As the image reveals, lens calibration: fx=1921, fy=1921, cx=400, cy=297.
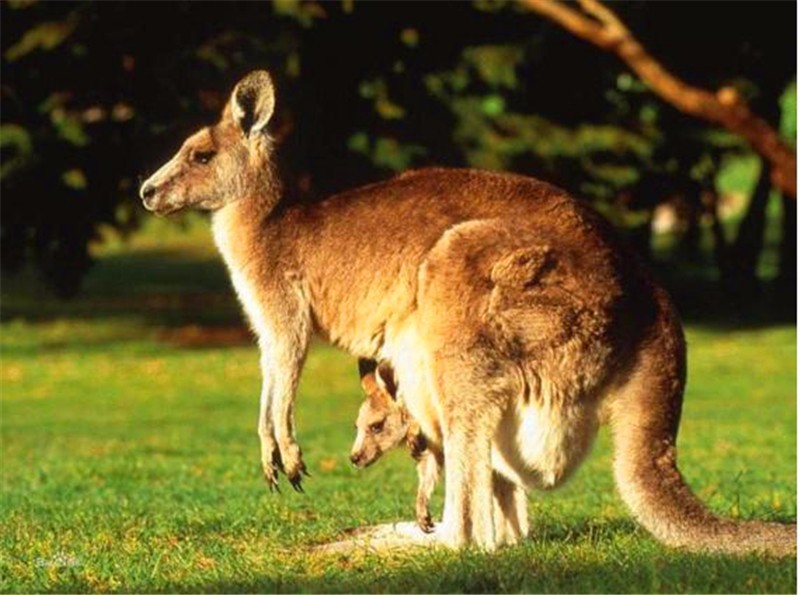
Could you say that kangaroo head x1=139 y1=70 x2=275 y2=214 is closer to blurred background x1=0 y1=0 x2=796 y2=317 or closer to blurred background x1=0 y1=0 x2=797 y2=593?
blurred background x1=0 y1=0 x2=797 y2=593

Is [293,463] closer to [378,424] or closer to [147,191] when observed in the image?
[378,424]

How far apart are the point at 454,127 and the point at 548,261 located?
21.0 meters

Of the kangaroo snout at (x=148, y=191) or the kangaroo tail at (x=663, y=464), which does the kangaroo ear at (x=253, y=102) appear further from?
the kangaroo tail at (x=663, y=464)

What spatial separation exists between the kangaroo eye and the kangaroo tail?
7.19 feet

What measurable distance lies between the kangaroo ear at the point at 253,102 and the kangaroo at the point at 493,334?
5 cm

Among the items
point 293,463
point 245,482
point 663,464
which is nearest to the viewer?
point 663,464

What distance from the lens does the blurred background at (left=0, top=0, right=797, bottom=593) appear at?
13.3 metres

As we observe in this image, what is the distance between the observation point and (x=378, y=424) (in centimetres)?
912

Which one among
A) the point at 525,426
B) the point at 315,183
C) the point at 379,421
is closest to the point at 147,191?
the point at 379,421

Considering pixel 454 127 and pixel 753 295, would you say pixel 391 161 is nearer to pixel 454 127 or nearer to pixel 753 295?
pixel 454 127

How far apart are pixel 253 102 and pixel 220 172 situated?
1.17ft

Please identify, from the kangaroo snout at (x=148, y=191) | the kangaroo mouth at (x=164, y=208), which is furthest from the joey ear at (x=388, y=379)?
the kangaroo snout at (x=148, y=191)

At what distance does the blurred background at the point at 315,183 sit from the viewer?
13.3 meters

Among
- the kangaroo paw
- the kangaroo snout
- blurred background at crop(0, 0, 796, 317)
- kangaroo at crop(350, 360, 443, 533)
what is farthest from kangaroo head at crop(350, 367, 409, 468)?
blurred background at crop(0, 0, 796, 317)
